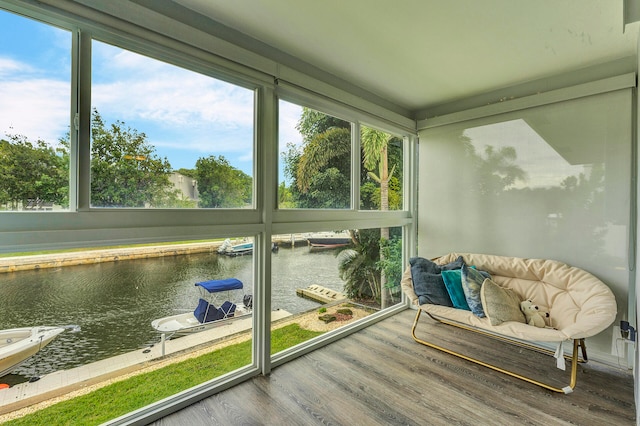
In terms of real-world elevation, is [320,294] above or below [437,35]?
below

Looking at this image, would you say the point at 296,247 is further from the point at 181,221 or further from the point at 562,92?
the point at 562,92

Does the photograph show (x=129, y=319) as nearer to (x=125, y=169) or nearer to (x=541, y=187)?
(x=125, y=169)

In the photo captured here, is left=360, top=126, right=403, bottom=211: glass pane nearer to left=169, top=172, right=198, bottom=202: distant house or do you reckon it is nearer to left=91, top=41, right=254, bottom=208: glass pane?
left=91, top=41, right=254, bottom=208: glass pane

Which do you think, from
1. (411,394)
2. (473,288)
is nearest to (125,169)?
(411,394)

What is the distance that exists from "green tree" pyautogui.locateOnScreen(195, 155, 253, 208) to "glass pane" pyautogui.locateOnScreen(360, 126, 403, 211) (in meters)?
1.43

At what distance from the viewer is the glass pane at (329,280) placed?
2543mm

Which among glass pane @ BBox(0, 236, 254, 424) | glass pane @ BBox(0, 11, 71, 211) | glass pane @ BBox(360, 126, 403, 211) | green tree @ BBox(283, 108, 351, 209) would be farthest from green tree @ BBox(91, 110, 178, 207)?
glass pane @ BBox(360, 126, 403, 211)

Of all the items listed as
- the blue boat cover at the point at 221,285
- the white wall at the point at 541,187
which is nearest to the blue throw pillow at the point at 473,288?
the white wall at the point at 541,187

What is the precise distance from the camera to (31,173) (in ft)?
4.76

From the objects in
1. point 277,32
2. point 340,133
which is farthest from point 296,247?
point 277,32

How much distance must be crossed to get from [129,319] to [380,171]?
278cm

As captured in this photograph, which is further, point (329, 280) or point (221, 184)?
point (329, 280)

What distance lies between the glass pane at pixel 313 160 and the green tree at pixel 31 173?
1.39 m

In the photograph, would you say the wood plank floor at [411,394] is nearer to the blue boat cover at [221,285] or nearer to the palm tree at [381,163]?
the blue boat cover at [221,285]
